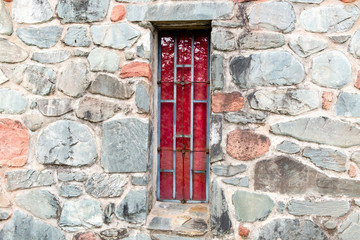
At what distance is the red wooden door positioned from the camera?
6.84ft

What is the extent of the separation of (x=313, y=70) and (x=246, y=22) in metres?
0.51

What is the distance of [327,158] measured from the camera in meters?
1.78

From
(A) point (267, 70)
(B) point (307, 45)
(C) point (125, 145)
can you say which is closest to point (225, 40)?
(A) point (267, 70)

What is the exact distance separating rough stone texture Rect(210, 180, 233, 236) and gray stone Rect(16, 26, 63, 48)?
1.44 meters

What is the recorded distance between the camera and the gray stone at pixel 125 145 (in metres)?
1.91

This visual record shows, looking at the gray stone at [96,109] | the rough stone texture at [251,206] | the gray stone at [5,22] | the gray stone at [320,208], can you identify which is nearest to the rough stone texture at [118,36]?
the gray stone at [96,109]

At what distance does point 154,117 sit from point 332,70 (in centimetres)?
119

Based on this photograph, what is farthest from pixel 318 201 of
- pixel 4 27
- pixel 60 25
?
pixel 4 27

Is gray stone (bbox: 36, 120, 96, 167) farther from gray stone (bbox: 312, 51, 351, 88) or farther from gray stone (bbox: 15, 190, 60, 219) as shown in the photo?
gray stone (bbox: 312, 51, 351, 88)

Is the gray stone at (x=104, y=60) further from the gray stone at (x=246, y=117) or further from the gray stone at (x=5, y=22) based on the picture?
the gray stone at (x=246, y=117)

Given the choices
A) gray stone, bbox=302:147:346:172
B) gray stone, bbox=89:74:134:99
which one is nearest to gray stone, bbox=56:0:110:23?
gray stone, bbox=89:74:134:99

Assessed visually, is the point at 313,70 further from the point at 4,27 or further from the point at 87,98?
the point at 4,27

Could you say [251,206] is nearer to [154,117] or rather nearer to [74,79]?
[154,117]

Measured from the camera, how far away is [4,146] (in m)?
1.98
